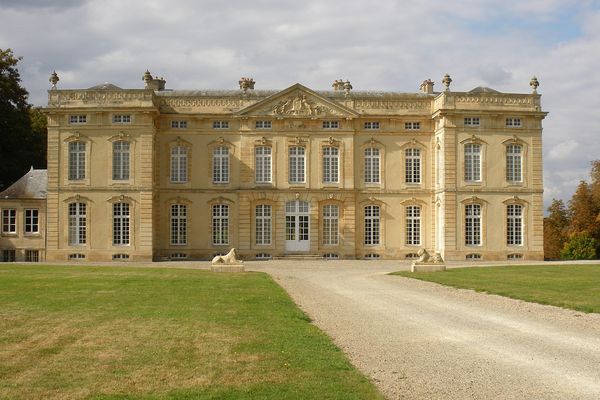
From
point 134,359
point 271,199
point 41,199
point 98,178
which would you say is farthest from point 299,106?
point 134,359

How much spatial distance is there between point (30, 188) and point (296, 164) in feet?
41.9

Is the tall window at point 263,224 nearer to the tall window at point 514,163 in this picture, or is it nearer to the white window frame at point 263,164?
the white window frame at point 263,164

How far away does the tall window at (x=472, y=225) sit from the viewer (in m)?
36.8

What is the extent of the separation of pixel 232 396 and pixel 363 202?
3076 centimetres

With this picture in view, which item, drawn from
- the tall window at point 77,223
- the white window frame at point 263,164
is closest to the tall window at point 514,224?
the white window frame at point 263,164

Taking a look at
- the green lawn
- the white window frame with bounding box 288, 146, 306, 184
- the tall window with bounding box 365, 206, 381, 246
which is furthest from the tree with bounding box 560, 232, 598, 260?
the white window frame with bounding box 288, 146, 306, 184

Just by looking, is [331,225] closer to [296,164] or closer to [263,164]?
[296,164]

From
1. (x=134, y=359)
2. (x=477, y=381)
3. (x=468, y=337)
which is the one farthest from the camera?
(x=468, y=337)

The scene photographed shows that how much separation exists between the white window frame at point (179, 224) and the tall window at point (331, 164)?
6908 millimetres

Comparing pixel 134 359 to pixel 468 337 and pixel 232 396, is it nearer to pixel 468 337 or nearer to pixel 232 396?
pixel 232 396

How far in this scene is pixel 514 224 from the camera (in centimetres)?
3719

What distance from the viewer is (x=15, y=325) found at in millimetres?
11828

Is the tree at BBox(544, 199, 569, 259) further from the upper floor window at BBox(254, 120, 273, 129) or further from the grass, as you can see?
the grass

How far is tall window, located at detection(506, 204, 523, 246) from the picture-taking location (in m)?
37.1
